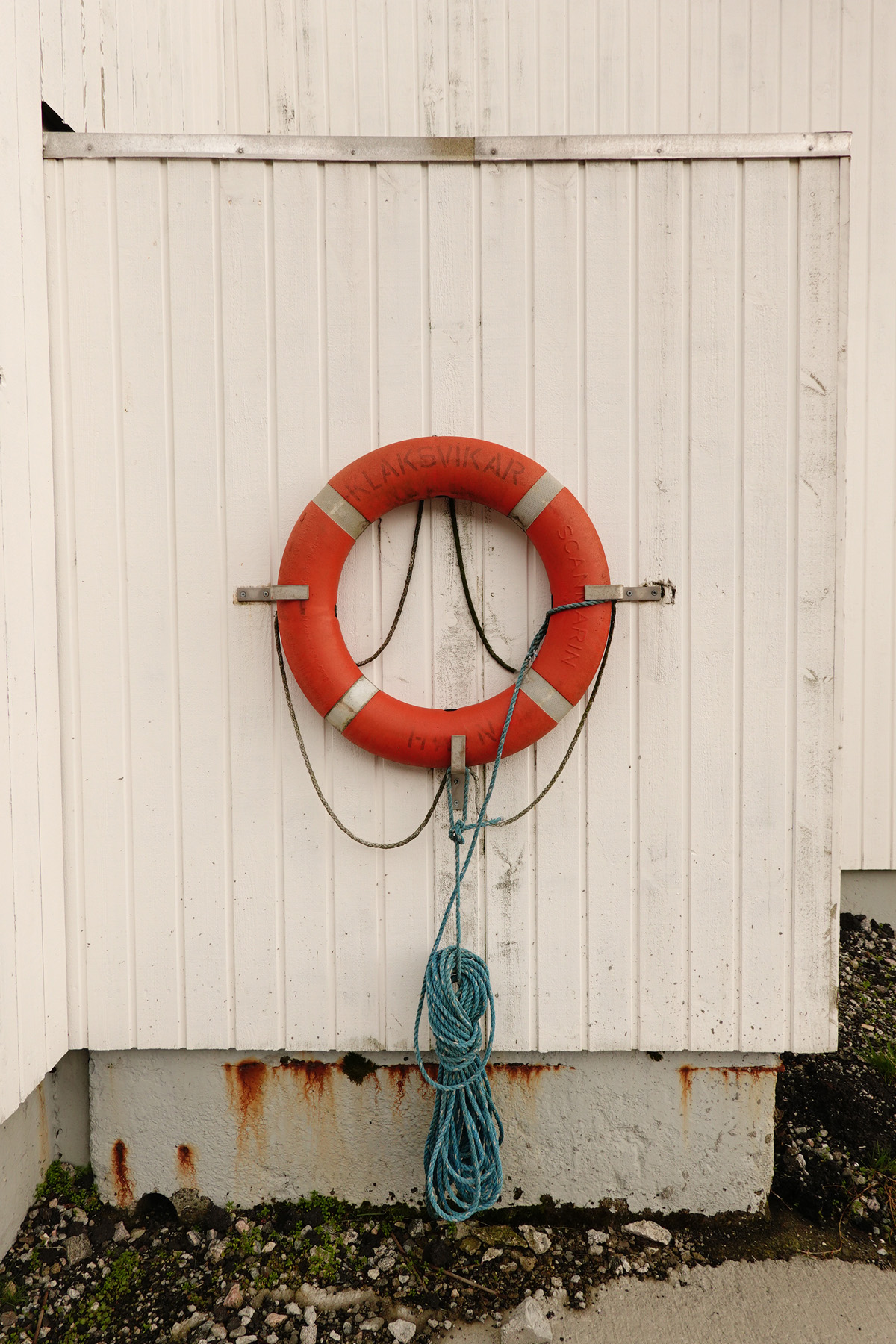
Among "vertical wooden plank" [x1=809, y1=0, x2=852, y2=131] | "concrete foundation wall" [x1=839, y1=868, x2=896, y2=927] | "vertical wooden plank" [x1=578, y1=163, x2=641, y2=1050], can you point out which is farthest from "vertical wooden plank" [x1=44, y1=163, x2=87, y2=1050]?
"concrete foundation wall" [x1=839, y1=868, x2=896, y2=927]

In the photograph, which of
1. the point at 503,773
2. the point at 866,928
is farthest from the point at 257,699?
the point at 866,928

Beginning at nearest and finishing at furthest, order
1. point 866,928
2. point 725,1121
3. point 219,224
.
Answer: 1. point 219,224
2. point 725,1121
3. point 866,928

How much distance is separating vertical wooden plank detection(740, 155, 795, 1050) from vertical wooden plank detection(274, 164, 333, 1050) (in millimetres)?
859

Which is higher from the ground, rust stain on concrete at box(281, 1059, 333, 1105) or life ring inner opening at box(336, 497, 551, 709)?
life ring inner opening at box(336, 497, 551, 709)

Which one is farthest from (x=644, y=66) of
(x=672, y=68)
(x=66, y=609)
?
(x=66, y=609)

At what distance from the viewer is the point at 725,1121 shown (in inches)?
66.1

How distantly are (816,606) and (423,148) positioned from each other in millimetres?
1201

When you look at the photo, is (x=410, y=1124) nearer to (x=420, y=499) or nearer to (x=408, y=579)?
(x=408, y=579)

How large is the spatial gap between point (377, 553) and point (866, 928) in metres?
2.24

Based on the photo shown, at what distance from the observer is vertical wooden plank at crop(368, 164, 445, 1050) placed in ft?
5.12

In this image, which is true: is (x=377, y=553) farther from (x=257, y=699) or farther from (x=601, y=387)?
(x=601, y=387)

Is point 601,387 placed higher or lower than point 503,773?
higher

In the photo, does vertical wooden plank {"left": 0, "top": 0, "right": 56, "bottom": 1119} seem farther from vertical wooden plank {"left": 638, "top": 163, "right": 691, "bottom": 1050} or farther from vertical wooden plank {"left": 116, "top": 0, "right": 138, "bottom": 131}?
vertical wooden plank {"left": 638, "top": 163, "right": 691, "bottom": 1050}

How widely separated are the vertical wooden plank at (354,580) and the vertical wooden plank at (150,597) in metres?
0.34
